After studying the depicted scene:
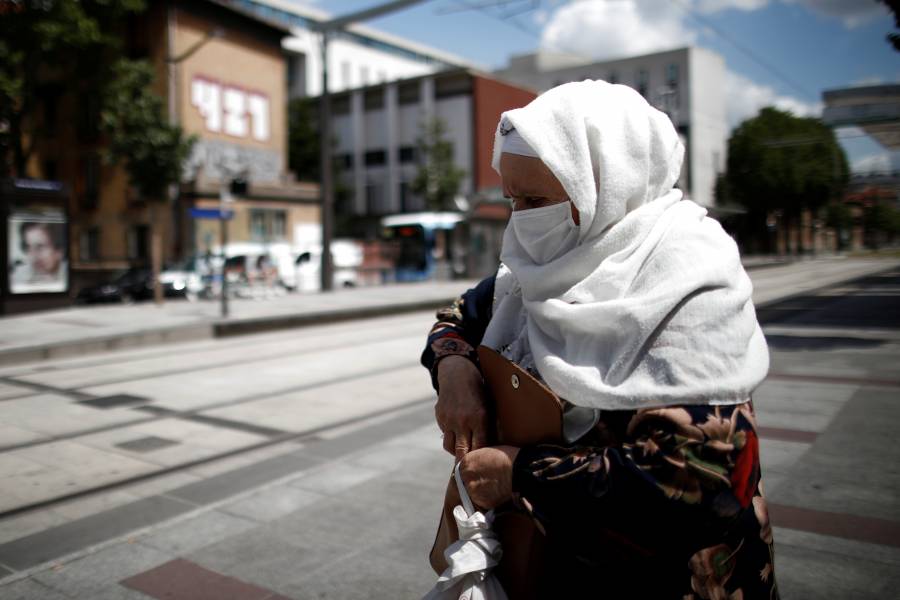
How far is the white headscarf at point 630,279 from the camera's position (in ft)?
3.84

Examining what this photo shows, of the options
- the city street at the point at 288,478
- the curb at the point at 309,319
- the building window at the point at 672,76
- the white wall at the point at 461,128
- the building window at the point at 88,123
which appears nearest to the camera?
the city street at the point at 288,478

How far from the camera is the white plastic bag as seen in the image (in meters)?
1.24

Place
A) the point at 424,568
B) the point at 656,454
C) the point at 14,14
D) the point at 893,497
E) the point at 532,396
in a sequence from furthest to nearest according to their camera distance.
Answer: the point at 14,14
the point at 893,497
the point at 424,568
the point at 532,396
the point at 656,454

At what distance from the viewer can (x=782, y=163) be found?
27.4ft

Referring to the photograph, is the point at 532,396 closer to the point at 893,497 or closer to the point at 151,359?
the point at 893,497

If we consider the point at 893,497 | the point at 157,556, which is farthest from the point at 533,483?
the point at 893,497

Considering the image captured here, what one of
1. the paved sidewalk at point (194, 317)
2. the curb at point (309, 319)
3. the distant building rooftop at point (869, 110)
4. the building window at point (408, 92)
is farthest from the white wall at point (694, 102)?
the building window at point (408, 92)

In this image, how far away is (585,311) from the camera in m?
1.22

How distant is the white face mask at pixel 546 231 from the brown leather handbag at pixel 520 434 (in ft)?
0.69

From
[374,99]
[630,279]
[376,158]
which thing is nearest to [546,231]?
[630,279]

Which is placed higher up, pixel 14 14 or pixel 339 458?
pixel 14 14

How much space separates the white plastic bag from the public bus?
1199 inches

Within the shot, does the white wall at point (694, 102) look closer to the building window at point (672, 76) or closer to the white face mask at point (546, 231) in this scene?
the building window at point (672, 76)

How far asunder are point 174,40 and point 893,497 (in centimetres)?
3457
